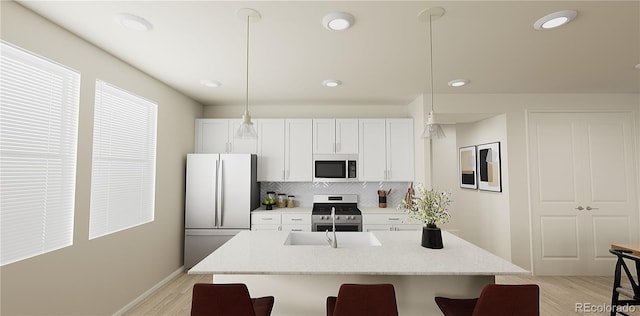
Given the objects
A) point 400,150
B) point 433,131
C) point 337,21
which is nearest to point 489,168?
point 400,150

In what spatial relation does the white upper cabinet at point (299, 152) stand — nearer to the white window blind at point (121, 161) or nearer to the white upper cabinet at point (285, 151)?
the white upper cabinet at point (285, 151)

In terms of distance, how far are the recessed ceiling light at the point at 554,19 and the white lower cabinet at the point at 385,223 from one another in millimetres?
2668

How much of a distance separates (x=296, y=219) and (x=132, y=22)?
293 cm

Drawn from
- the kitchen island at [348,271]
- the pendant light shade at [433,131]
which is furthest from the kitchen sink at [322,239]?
Answer: the pendant light shade at [433,131]

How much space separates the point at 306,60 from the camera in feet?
8.98

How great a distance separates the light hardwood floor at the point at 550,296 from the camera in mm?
2859

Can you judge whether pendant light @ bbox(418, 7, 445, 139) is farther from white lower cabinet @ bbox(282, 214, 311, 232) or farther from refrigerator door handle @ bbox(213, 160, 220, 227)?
refrigerator door handle @ bbox(213, 160, 220, 227)

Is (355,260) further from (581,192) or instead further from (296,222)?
(581,192)

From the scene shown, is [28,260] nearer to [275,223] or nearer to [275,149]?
[275,223]

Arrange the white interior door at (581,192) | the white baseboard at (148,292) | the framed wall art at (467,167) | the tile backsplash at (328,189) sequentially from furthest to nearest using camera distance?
the framed wall art at (467,167)
the tile backsplash at (328,189)
the white interior door at (581,192)
the white baseboard at (148,292)

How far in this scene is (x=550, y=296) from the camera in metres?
3.20

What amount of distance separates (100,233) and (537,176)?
5244 mm

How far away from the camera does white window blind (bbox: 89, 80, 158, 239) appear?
2.55 meters

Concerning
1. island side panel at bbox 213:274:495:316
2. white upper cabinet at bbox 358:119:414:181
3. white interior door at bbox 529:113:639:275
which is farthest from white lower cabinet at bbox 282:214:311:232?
white interior door at bbox 529:113:639:275
